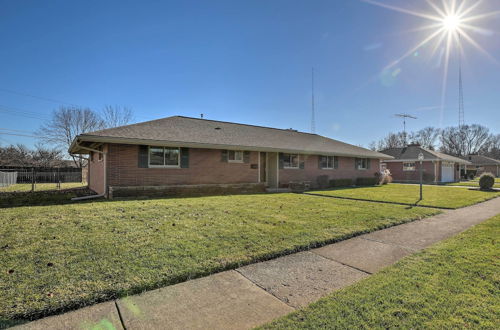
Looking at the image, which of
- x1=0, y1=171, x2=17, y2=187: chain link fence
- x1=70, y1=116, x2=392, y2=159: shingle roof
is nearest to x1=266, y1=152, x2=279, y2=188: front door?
x1=70, y1=116, x2=392, y2=159: shingle roof

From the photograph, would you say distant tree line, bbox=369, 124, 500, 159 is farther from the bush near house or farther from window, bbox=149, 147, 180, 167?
window, bbox=149, 147, 180, 167

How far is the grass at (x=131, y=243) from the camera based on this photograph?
270cm

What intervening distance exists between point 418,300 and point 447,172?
111 feet

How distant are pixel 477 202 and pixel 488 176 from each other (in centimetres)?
1025

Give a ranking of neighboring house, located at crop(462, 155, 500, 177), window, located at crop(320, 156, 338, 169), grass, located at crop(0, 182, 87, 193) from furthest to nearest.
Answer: neighboring house, located at crop(462, 155, 500, 177) → window, located at crop(320, 156, 338, 169) → grass, located at crop(0, 182, 87, 193)

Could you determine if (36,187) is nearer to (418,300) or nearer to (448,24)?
(418,300)

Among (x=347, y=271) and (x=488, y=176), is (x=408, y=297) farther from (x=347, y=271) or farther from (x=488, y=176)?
(x=488, y=176)

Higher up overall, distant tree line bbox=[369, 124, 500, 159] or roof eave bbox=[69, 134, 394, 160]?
distant tree line bbox=[369, 124, 500, 159]

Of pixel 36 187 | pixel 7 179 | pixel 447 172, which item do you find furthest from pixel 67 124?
pixel 447 172

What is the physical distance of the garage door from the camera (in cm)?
2728

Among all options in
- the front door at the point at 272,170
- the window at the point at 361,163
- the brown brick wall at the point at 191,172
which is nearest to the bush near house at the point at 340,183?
the brown brick wall at the point at 191,172

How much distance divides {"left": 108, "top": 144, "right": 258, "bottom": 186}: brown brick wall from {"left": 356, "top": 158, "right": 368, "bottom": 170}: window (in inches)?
428

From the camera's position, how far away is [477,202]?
10.6 meters

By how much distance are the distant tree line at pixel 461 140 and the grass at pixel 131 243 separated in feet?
202
